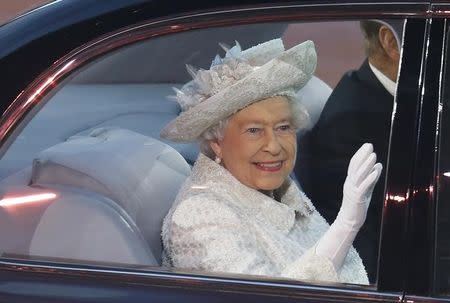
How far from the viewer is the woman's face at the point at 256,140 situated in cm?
286

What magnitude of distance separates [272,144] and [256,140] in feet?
0.26

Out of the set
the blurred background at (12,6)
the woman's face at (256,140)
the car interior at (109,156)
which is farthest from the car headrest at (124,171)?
the blurred background at (12,6)

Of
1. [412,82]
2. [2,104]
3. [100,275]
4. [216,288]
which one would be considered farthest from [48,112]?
[412,82]

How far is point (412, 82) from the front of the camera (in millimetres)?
2328

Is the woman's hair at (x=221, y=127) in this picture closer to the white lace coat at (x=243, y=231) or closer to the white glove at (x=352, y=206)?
the white lace coat at (x=243, y=231)

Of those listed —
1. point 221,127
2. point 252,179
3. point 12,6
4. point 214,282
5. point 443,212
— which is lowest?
point 214,282

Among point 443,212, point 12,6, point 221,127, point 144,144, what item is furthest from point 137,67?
point 12,6

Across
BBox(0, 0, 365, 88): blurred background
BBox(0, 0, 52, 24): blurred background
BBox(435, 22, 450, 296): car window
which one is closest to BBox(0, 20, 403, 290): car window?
BBox(0, 0, 365, 88): blurred background

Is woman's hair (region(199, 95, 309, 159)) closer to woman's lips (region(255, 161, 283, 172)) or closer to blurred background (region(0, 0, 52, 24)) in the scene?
woman's lips (region(255, 161, 283, 172))

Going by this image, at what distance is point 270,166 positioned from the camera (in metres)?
2.85

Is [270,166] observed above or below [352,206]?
above

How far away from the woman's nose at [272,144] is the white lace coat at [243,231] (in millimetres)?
85

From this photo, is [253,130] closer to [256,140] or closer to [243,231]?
[256,140]

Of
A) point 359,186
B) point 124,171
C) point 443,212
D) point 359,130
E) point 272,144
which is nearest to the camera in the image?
point 443,212
